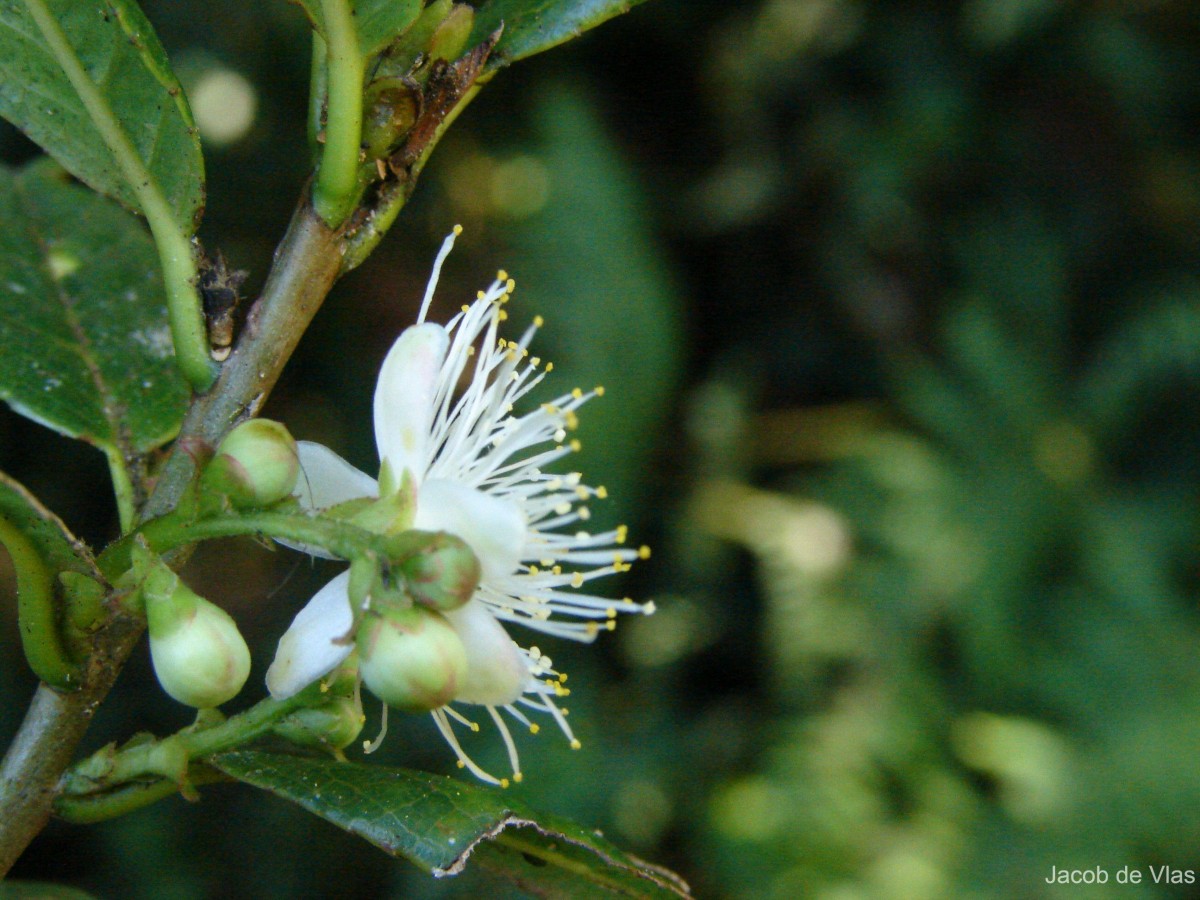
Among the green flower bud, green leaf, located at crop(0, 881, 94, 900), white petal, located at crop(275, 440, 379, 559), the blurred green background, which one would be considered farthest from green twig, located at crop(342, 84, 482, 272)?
the blurred green background

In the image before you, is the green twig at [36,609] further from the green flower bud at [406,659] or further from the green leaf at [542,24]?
the green leaf at [542,24]

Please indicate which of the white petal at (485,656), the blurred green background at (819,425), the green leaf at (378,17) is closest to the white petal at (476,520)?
the white petal at (485,656)

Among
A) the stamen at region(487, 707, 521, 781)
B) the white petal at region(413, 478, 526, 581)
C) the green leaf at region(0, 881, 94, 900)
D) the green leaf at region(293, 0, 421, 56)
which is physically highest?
the green leaf at region(293, 0, 421, 56)

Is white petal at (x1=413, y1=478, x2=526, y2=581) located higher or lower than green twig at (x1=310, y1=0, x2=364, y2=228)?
lower

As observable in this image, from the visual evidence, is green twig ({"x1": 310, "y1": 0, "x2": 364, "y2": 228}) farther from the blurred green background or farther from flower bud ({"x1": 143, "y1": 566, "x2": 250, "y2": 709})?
the blurred green background

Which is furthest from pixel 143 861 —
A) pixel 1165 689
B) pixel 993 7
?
pixel 993 7

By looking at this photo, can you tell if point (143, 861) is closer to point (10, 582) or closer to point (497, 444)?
point (10, 582)

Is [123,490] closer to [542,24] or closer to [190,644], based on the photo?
[190,644]
